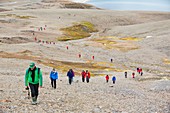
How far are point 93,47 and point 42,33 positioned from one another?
2967 centimetres

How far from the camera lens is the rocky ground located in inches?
822

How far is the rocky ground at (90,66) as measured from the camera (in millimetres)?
20891

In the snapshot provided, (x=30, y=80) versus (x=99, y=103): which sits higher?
(x=30, y=80)

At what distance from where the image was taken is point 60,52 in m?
77.2

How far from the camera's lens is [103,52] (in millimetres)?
83625

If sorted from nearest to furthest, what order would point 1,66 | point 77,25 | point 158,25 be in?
point 1,66
point 158,25
point 77,25

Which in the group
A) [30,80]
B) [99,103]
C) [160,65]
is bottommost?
[160,65]

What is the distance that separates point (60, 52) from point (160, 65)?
24609mm

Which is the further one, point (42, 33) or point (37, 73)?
point (42, 33)

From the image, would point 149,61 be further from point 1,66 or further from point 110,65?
point 1,66

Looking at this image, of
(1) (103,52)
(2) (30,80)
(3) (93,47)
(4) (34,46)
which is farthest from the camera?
(3) (93,47)

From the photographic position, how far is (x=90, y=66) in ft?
203

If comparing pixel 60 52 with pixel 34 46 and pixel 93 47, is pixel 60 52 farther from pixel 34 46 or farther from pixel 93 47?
pixel 93 47

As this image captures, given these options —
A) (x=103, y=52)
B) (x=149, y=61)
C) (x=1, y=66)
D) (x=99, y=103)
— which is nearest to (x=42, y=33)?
(x=103, y=52)
